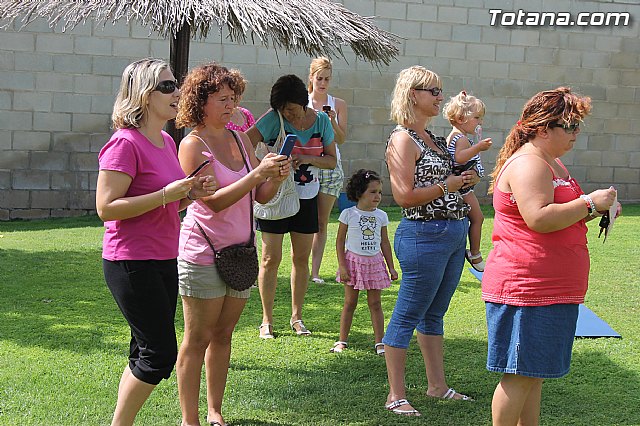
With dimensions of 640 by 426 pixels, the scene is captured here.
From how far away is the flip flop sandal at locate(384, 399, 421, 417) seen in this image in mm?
4848

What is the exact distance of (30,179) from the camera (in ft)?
40.1

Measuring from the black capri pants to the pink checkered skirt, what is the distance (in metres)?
2.16

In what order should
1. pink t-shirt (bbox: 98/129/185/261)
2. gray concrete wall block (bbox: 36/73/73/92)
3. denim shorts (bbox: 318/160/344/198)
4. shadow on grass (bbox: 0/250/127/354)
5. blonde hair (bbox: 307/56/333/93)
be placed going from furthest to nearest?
1. gray concrete wall block (bbox: 36/73/73/92)
2. blonde hair (bbox: 307/56/333/93)
3. denim shorts (bbox: 318/160/344/198)
4. shadow on grass (bbox: 0/250/127/354)
5. pink t-shirt (bbox: 98/129/185/261)

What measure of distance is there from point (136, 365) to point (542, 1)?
11.3 metres

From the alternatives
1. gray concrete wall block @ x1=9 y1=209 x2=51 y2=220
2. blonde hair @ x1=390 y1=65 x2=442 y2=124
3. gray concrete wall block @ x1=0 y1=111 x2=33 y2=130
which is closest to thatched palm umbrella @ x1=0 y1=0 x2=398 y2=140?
blonde hair @ x1=390 y1=65 x2=442 y2=124

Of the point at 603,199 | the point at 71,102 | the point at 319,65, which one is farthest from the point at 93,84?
the point at 603,199

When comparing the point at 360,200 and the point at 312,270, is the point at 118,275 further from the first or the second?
the point at 312,270

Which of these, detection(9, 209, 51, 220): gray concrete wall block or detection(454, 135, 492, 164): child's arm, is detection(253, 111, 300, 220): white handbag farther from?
detection(9, 209, 51, 220): gray concrete wall block

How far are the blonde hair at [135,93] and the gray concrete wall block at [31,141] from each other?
28.4 ft

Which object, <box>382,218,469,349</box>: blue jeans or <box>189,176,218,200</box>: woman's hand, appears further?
<box>382,218,469,349</box>: blue jeans

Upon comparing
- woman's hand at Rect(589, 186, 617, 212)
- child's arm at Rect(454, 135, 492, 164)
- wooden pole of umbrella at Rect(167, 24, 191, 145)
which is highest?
→ wooden pole of umbrella at Rect(167, 24, 191, 145)

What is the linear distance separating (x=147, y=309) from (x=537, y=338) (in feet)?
5.64

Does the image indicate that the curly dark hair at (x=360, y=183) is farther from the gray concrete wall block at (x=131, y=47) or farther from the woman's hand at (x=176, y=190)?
the gray concrete wall block at (x=131, y=47)

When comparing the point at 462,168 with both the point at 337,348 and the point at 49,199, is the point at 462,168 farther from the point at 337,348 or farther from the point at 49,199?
the point at 49,199
